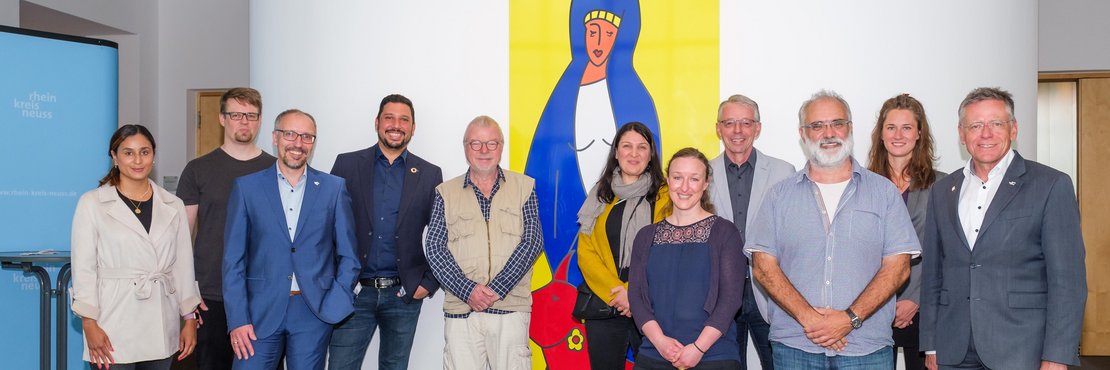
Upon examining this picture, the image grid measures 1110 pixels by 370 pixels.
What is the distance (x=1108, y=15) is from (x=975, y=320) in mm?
4840

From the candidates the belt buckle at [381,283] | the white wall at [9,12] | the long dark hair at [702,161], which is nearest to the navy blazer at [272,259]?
the belt buckle at [381,283]

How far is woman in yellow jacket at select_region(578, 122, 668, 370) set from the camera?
3.30 m

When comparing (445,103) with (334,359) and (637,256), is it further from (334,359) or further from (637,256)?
(637,256)

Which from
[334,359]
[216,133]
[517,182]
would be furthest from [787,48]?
[216,133]

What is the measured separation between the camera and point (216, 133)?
7.23m

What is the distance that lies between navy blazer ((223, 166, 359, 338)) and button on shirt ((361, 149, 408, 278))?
398 millimetres

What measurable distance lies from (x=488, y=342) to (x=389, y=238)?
0.68m

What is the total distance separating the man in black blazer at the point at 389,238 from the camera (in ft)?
12.2

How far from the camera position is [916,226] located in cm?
315

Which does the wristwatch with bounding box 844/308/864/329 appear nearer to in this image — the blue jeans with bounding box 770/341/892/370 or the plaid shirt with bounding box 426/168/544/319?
the blue jeans with bounding box 770/341/892/370

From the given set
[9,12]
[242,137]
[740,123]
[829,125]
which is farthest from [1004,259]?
[9,12]

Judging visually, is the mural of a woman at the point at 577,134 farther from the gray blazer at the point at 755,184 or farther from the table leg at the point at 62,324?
the table leg at the point at 62,324

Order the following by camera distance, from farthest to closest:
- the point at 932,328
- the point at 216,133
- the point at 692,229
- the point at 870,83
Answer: the point at 216,133 → the point at 870,83 → the point at 692,229 → the point at 932,328

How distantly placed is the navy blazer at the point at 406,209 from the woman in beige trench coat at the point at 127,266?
0.80 meters
